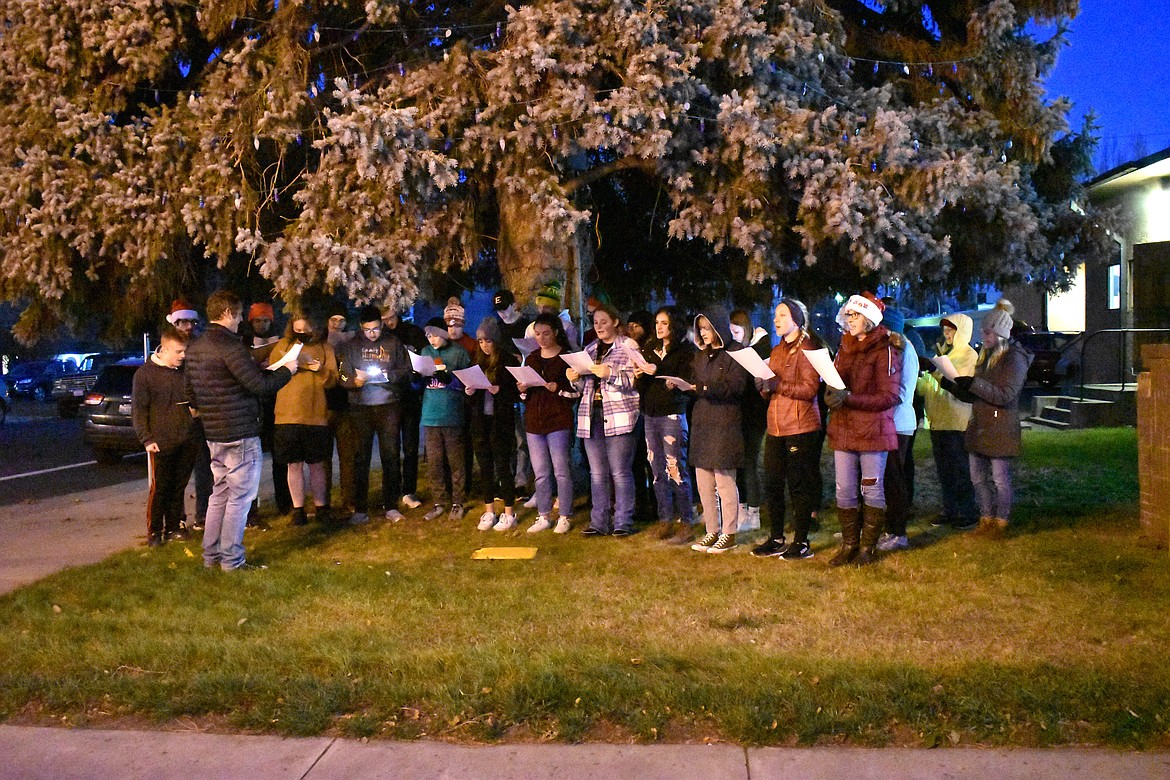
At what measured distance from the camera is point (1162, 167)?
16547 millimetres

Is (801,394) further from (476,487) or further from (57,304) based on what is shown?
(57,304)

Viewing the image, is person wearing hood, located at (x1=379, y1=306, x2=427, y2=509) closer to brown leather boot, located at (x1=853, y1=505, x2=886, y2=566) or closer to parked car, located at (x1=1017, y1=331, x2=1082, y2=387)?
brown leather boot, located at (x1=853, y1=505, x2=886, y2=566)

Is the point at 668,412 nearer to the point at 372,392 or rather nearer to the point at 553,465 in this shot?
the point at 553,465

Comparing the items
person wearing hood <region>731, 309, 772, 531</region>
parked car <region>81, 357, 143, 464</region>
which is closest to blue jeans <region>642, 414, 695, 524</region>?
person wearing hood <region>731, 309, 772, 531</region>

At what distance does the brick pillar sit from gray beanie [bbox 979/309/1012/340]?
3.13 feet

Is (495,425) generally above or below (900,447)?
above

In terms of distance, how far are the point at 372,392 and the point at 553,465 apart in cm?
183

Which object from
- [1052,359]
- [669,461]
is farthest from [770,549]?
[1052,359]

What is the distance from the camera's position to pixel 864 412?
24.6 ft

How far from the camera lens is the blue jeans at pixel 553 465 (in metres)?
9.24

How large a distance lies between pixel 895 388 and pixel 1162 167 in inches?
461

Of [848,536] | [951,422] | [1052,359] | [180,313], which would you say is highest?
[180,313]

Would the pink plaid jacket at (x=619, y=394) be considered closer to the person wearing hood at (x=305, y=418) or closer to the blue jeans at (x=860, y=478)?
the blue jeans at (x=860, y=478)

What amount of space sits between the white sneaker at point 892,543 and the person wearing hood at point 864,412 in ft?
1.79
